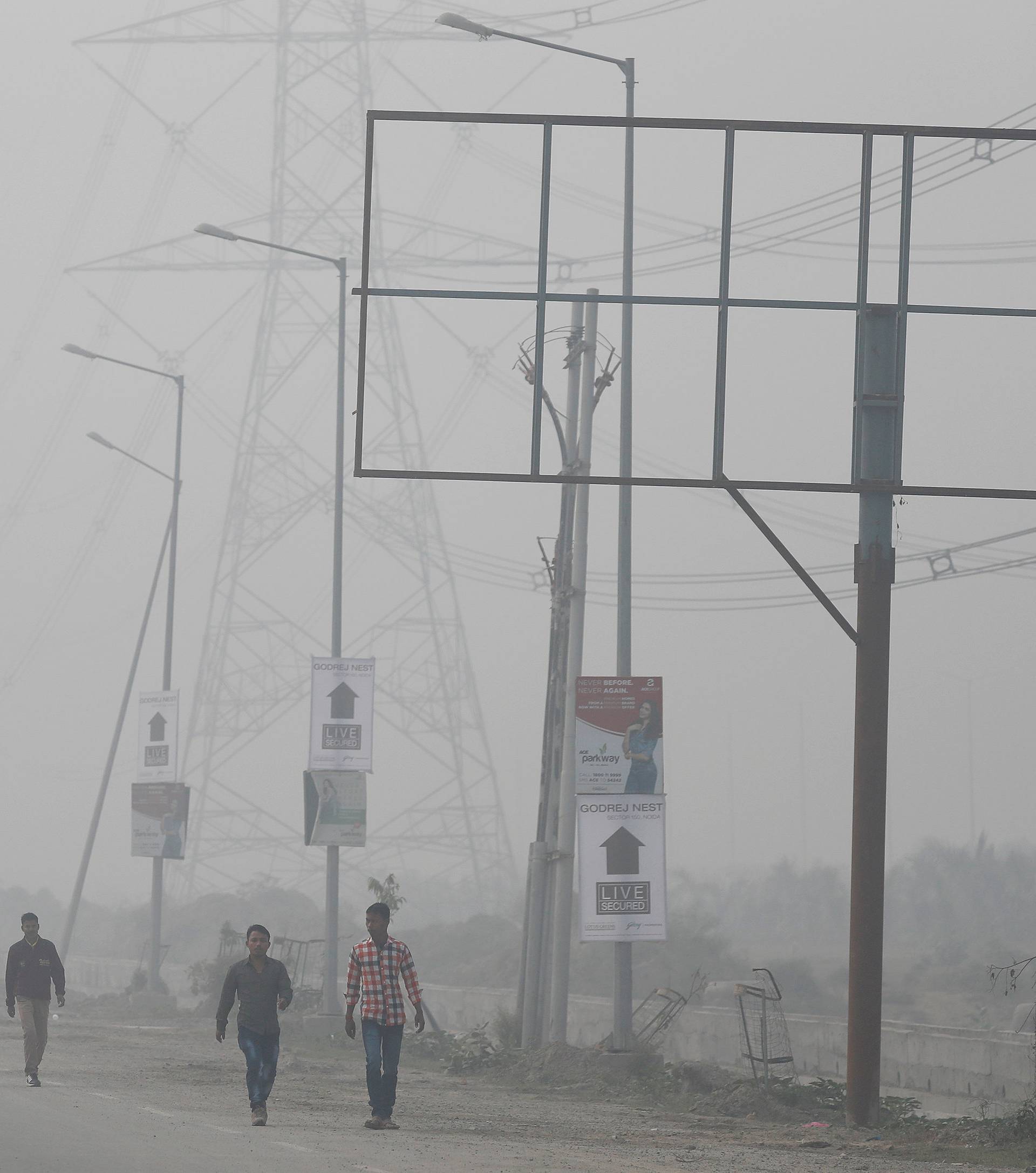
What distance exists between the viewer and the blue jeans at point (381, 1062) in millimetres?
13453

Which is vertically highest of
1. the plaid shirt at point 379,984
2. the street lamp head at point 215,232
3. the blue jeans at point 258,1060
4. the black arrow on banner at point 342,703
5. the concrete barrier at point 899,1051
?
the street lamp head at point 215,232

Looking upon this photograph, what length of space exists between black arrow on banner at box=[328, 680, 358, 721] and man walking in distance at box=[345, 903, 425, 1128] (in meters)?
15.3

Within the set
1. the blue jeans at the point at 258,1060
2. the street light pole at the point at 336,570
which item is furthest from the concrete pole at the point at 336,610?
the blue jeans at the point at 258,1060

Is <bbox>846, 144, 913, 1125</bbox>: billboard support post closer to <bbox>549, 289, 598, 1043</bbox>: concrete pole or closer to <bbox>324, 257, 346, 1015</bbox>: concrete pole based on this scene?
<bbox>549, 289, 598, 1043</bbox>: concrete pole

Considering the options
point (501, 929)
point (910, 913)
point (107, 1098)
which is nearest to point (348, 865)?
point (501, 929)

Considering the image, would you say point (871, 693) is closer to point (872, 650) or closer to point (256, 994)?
point (872, 650)

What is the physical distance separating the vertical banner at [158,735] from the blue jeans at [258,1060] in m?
23.5

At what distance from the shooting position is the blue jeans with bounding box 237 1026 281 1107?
1413 cm

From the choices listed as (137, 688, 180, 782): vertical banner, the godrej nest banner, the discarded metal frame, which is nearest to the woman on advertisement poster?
the godrej nest banner

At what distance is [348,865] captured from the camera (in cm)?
6212

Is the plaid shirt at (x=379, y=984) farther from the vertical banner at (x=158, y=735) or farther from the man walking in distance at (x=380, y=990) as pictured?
the vertical banner at (x=158, y=735)

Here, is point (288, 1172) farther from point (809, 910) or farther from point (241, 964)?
point (809, 910)

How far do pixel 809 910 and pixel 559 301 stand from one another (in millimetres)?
68081

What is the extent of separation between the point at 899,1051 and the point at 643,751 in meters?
10.1
